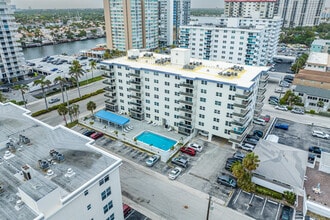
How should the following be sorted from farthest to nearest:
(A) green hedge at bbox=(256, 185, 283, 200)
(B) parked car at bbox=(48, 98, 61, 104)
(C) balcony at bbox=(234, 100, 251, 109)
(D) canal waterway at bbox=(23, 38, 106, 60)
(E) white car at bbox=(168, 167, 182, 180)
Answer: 1. (D) canal waterway at bbox=(23, 38, 106, 60)
2. (B) parked car at bbox=(48, 98, 61, 104)
3. (C) balcony at bbox=(234, 100, 251, 109)
4. (E) white car at bbox=(168, 167, 182, 180)
5. (A) green hedge at bbox=(256, 185, 283, 200)

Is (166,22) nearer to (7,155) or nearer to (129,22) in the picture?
(129,22)

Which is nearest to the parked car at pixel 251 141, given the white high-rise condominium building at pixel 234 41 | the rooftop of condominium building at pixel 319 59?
the white high-rise condominium building at pixel 234 41

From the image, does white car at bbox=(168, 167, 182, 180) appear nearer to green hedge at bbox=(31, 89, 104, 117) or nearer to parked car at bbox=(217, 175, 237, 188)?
parked car at bbox=(217, 175, 237, 188)

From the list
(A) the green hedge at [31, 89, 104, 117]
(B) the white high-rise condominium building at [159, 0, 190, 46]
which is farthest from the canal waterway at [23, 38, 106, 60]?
(A) the green hedge at [31, 89, 104, 117]

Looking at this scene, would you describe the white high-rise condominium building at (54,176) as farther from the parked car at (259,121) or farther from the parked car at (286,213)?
the parked car at (259,121)

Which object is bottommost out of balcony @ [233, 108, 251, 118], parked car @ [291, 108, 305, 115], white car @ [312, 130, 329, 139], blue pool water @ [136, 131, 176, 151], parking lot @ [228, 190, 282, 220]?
parking lot @ [228, 190, 282, 220]

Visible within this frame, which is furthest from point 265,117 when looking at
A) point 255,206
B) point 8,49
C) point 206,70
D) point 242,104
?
point 8,49

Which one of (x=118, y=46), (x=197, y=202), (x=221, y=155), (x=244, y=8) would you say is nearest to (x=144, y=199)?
(x=197, y=202)
